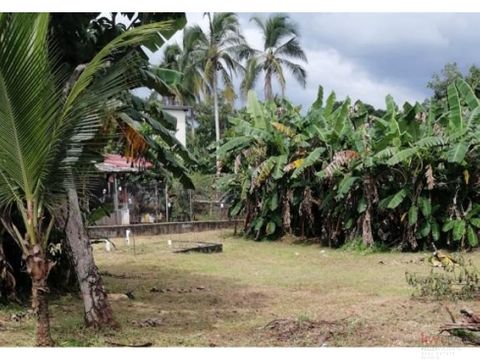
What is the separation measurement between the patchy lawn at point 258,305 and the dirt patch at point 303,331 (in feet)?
0.03

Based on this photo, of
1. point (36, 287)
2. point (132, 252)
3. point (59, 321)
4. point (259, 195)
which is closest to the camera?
point (36, 287)

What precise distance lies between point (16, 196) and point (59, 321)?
2513mm

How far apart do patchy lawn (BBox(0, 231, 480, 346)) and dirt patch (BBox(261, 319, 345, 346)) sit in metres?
0.01

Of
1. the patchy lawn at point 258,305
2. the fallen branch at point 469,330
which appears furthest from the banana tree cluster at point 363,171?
the fallen branch at point 469,330

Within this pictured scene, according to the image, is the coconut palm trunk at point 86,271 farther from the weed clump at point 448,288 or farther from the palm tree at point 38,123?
the weed clump at point 448,288

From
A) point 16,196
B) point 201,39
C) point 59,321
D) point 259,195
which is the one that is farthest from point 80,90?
point 201,39

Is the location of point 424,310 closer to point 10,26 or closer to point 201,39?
point 10,26

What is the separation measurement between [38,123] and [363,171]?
10085 mm

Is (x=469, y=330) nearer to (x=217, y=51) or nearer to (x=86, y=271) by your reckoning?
(x=86, y=271)

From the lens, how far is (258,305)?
7.82 m

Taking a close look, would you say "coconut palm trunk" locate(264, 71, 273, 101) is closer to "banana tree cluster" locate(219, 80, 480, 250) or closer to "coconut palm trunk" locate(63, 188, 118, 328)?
"banana tree cluster" locate(219, 80, 480, 250)

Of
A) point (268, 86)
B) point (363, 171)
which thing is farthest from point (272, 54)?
point (363, 171)

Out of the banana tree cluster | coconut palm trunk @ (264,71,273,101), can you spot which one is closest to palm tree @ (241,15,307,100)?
coconut palm trunk @ (264,71,273,101)

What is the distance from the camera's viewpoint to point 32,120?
4500mm
